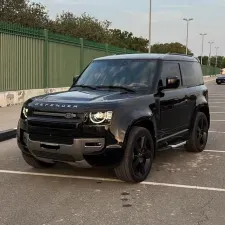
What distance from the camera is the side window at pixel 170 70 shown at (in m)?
6.84

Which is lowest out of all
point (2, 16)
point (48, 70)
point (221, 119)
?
point (221, 119)

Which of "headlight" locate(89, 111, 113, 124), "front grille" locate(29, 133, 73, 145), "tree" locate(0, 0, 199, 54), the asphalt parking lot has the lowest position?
the asphalt parking lot

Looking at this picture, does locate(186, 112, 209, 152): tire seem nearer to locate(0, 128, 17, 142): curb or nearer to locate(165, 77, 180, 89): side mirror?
locate(165, 77, 180, 89): side mirror

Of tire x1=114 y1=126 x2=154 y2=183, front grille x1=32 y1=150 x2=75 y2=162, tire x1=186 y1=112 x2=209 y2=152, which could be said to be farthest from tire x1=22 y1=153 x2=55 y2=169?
tire x1=186 y1=112 x2=209 y2=152

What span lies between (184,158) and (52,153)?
2.94 meters

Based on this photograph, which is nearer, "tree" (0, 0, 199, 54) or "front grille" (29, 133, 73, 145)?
"front grille" (29, 133, 73, 145)

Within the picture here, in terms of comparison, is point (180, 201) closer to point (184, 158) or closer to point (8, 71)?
point (184, 158)

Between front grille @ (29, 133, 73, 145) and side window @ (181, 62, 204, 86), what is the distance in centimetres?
302

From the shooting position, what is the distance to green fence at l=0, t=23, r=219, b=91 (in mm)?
14883

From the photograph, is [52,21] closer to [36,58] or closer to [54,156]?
[36,58]

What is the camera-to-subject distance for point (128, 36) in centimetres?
7931

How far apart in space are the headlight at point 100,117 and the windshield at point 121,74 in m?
1.16

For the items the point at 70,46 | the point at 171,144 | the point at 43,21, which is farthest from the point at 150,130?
the point at 43,21

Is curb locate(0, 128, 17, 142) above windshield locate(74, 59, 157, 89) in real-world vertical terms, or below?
below
